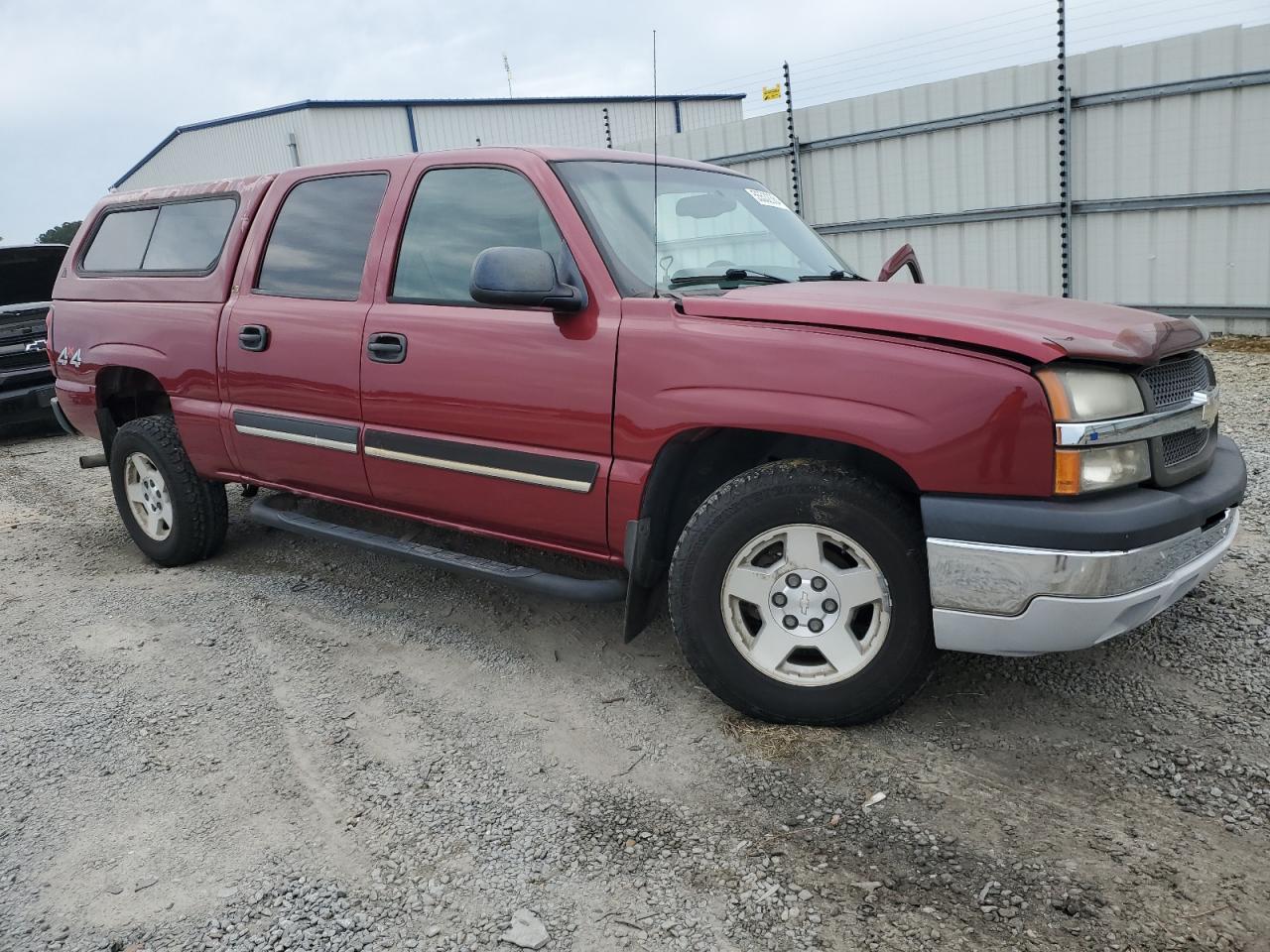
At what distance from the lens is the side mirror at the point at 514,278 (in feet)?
9.45

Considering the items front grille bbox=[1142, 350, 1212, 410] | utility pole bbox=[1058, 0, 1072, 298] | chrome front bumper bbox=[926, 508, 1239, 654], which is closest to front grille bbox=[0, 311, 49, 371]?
chrome front bumper bbox=[926, 508, 1239, 654]

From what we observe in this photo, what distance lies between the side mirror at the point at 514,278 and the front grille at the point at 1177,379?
1711 millimetres

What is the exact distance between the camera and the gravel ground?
83.3 inches

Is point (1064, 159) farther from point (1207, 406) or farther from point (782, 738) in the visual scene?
point (782, 738)

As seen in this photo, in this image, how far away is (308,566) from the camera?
15.5 feet

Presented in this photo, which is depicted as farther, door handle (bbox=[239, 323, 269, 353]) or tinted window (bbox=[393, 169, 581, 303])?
door handle (bbox=[239, 323, 269, 353])

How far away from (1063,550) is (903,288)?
3.72 feet

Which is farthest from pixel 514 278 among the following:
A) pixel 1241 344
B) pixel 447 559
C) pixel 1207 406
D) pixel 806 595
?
pixel 1241 344

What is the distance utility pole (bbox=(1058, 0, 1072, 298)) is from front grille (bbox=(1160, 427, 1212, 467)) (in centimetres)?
743

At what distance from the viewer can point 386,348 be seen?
3.50 m

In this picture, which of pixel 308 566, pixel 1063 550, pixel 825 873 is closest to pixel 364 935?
pixel 825 873

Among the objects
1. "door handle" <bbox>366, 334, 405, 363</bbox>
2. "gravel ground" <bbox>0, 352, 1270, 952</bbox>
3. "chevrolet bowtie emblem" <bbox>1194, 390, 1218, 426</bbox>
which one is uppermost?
"door handle" <bbox>366, 334, 405, 363</bbox>

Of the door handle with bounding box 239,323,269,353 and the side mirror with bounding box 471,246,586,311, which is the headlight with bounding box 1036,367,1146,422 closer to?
the side mirror with bounding box 471,246,586,311

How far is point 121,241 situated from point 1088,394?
464 cm
